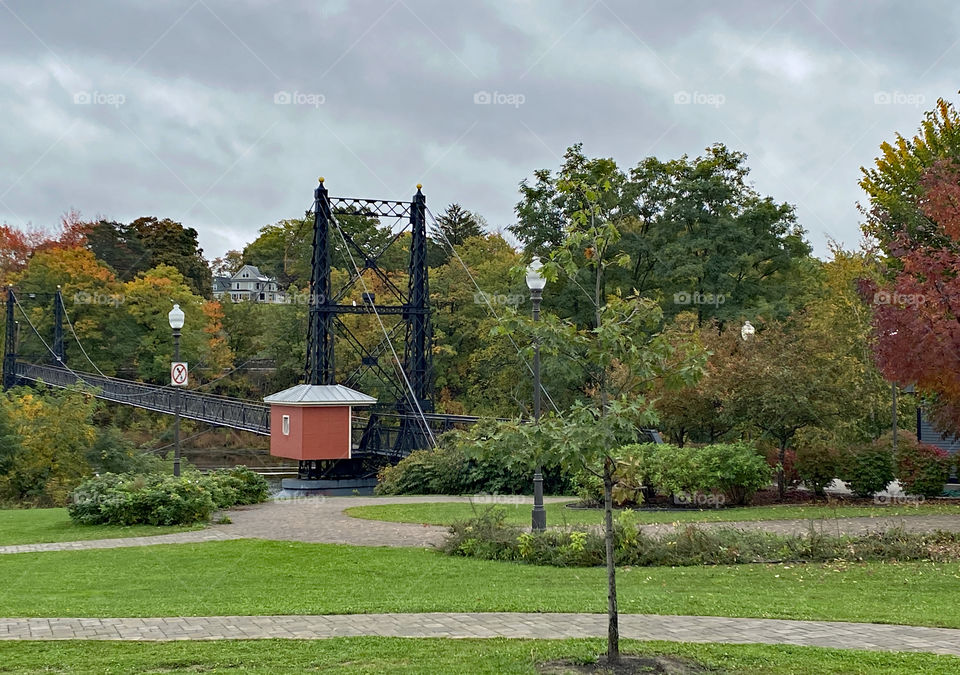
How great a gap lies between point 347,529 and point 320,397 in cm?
1256

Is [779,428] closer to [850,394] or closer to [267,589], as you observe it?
[850,394]

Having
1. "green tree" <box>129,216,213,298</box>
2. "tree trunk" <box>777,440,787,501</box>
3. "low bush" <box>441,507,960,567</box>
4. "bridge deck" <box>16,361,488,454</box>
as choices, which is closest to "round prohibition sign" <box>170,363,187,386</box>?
"low bush" <box>441,507,960,567</box>

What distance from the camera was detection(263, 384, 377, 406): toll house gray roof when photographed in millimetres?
28328

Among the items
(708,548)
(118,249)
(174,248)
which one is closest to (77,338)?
(118,249)

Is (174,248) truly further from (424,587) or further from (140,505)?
(424,587)

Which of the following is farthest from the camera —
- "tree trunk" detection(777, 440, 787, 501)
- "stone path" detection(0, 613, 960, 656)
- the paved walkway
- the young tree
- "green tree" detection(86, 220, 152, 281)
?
"green tree" detection(86, 220, 152, 281)

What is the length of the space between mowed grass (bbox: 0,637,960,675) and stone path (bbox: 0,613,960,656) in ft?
1.01

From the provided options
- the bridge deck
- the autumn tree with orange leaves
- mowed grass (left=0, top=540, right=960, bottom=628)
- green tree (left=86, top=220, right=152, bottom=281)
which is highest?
green tree (left=86, top=220, right=152, bottom=281)

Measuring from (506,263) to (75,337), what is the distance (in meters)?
22.7

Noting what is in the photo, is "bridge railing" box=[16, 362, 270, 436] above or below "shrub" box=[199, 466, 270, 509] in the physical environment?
above

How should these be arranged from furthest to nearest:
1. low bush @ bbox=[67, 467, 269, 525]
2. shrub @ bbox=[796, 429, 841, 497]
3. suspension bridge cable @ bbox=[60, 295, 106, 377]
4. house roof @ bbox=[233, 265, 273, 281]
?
house roof @ bbox=[233, 265, 273, 281]
suspension bridge cable @ bbox=[60, 295, 106, 377]
shrub @ bbox=[796, 429, 841, 497]
low bush @ bbox=[67, 467, 269, 525]

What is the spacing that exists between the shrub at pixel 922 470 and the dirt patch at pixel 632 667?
1476 cm

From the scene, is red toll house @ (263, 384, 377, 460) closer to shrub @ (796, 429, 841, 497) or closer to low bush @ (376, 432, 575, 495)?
low bush @ (376, 432, 575, 495)

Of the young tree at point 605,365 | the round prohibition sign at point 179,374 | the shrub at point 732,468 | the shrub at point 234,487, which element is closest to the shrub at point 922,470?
the shrub at point 732,468
